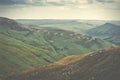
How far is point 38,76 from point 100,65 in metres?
32.8

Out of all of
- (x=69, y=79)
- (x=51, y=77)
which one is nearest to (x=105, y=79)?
(x=69, y=79)

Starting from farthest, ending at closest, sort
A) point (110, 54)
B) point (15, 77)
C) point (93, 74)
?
1. point (15, 77)
2. point (110, 54)
3. point (93, 74)

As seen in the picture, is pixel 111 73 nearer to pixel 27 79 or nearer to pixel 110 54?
pixel 110 54

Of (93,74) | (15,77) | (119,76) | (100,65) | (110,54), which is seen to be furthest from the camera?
(15,77)

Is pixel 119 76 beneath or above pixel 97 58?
above

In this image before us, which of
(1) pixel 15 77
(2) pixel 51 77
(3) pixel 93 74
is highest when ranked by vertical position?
(3) pixel 93 74

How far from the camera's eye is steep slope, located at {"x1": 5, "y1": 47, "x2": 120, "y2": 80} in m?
125

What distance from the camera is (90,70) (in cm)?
13550

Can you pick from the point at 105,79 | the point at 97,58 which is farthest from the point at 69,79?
the point at 97,58

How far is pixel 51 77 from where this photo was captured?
141250mm

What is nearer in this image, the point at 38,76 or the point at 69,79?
the point at 69,79

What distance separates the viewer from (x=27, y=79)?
484ft

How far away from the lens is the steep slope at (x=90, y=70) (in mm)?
124750

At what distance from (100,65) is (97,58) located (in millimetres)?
14478
